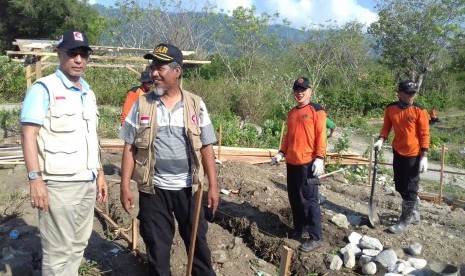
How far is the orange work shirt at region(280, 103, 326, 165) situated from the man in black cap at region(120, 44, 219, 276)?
173 cm

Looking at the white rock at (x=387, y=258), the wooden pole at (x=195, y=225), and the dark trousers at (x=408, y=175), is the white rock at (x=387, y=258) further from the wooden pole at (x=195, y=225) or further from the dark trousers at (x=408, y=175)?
the wooden pole at (x=195, y=225)

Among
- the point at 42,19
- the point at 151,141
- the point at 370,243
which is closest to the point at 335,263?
the point at 370,243

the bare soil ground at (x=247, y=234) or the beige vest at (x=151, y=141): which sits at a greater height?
the beige vest at (x=151, y=141)

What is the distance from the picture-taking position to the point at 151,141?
323 centimetres

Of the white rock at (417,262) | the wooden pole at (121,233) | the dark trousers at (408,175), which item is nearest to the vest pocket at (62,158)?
the wooden pole at (121,233)

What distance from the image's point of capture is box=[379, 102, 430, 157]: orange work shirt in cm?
557

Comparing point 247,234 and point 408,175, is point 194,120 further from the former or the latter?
point 408,175

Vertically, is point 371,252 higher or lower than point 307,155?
lower

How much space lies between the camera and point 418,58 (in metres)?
26.3

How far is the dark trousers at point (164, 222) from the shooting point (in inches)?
133

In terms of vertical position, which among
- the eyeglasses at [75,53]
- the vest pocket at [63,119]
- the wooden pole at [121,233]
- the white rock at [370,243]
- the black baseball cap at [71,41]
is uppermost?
the black baseball cap at [71,41]

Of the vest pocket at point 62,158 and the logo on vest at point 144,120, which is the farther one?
the logo on vest at point 144,120

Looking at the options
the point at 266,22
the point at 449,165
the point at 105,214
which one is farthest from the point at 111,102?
the point at 105,214

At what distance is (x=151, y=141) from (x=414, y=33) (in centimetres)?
2506
